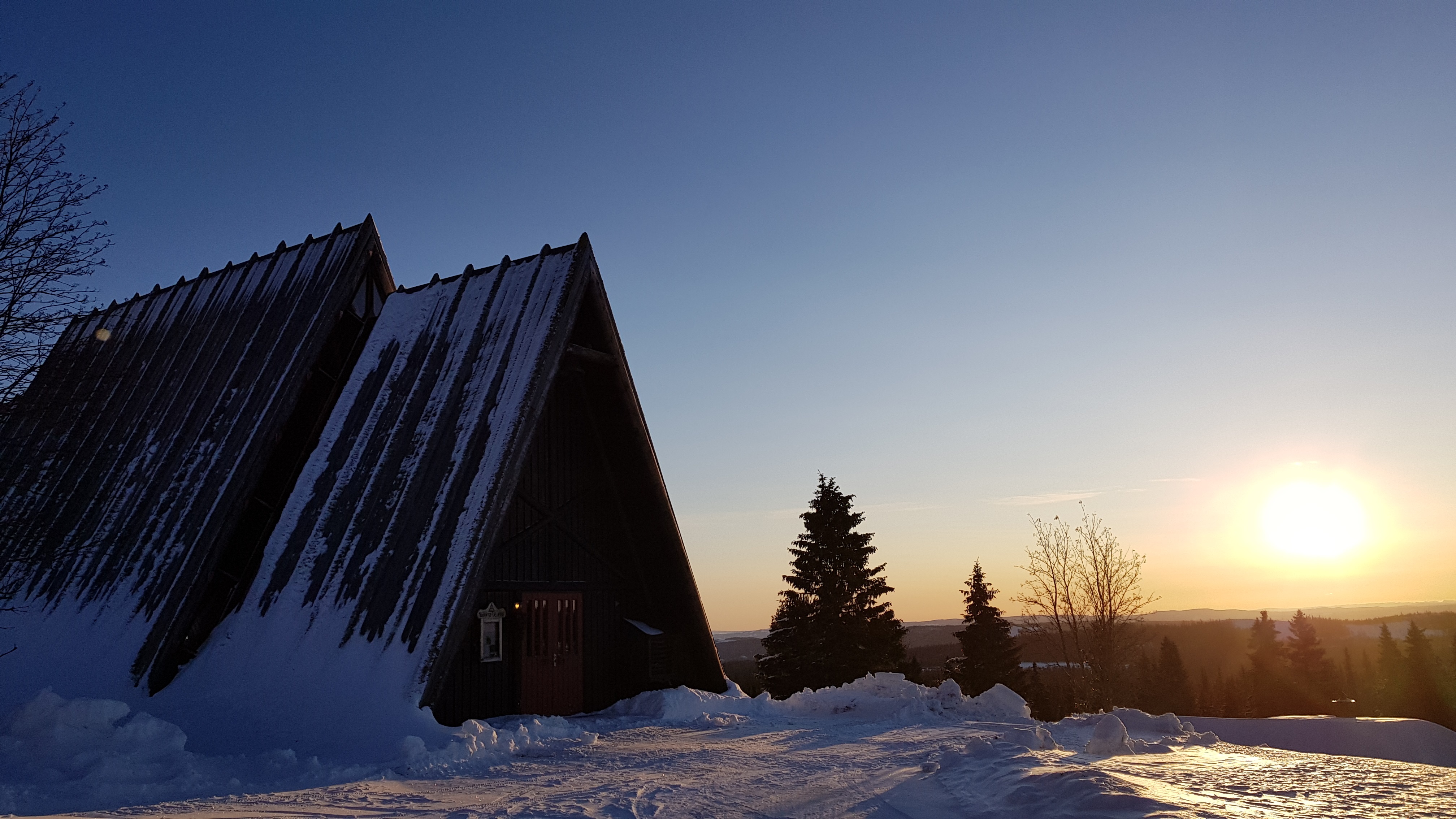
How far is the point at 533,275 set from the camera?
15.2m

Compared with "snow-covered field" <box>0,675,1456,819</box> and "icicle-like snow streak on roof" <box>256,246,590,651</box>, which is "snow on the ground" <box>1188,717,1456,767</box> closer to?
"snow-covered field" <box>0,675,1456,819</box>

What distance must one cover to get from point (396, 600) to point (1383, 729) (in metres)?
13.4

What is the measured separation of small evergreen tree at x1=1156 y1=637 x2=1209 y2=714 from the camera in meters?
64.6

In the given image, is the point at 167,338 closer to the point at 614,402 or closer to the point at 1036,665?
the point at 614,402

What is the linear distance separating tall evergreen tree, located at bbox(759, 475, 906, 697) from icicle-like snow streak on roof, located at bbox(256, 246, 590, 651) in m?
22.3

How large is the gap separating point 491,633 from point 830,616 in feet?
72.8

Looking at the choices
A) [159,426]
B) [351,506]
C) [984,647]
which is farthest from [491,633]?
[984,647]

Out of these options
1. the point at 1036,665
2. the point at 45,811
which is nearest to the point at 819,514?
the point at 1036,665

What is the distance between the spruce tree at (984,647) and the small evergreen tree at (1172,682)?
26864mm

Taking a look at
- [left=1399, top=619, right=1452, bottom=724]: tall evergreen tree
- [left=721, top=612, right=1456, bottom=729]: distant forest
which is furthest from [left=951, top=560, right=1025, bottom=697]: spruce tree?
[left=1399, top=619, right=1452, bottom=724]: tall evergreen tree

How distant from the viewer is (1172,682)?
66.6 metres

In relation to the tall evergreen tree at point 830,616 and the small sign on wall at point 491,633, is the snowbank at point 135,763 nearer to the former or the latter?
the small sign on wall at point 491,633

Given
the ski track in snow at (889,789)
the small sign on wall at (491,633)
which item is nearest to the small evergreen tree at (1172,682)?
the small sign on wall at (491,633)

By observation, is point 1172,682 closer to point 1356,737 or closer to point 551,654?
point 1356,737
